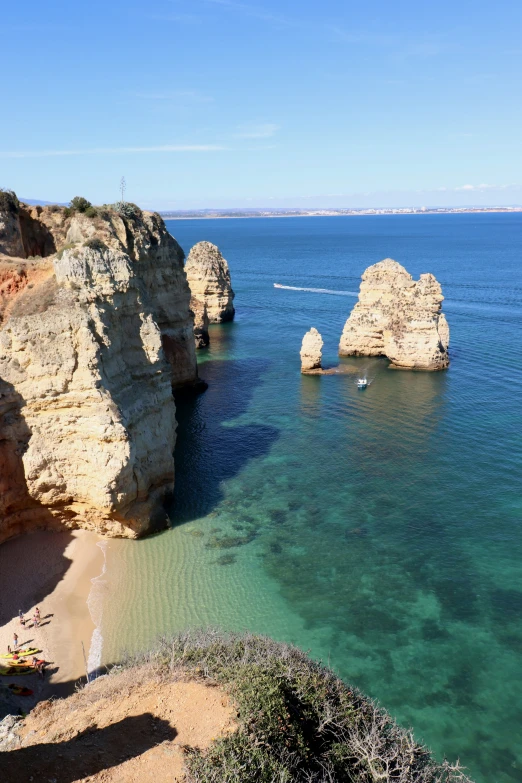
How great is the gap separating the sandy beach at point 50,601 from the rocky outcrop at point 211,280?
47.2m

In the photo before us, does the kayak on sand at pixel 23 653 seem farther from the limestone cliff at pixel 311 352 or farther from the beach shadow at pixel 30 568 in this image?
the limestone cliff at pixel 311 352

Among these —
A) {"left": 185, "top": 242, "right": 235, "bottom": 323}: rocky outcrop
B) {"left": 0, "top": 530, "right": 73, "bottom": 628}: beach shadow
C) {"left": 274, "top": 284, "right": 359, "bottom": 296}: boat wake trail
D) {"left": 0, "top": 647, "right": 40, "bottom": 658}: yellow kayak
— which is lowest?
{"left": 0, "top": 647, "right": 40, "bottom": 658}: yellow kayak

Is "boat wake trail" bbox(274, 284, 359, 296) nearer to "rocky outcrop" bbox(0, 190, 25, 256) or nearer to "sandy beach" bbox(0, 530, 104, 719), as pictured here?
"rocky outcrop" bbox(0, 190, 25, 256)

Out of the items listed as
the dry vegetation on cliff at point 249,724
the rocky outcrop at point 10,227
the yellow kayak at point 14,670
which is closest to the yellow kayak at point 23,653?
the yellow kayak at point 14,670

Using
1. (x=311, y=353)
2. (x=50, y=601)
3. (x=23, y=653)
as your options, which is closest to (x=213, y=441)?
(x=50, y=601)

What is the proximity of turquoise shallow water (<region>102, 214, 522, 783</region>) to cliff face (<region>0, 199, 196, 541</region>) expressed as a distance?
280 cm

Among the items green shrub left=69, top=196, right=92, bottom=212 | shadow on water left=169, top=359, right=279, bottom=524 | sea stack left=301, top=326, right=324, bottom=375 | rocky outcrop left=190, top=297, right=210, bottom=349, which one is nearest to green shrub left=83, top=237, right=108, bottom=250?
green shrub left=69, top=196, right=92, bottom=212

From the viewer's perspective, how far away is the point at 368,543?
25.6m

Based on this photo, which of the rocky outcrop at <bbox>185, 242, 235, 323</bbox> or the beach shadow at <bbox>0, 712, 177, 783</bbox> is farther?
the rocky outcrop at <bbox>185, 242, 235, 323</bbox>

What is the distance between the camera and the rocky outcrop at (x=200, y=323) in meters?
60.3

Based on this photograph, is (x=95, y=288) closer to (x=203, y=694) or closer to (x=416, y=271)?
(x=203, y=694)

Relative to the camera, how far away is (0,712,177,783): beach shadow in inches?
433

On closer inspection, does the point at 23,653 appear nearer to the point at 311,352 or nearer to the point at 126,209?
the point at 126,209

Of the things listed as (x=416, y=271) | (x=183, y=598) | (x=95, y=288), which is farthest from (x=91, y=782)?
(x=416, y=271)
